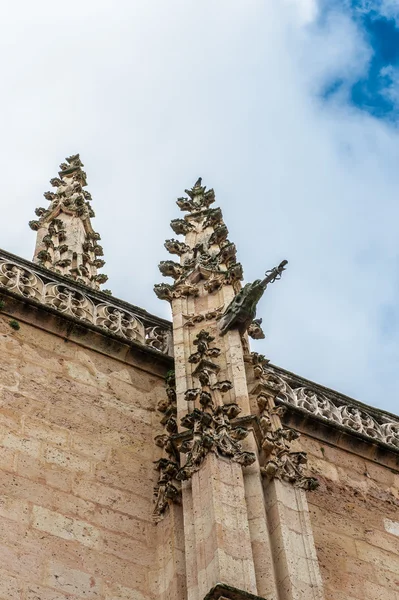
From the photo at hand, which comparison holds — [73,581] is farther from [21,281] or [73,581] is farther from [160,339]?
[21,281]

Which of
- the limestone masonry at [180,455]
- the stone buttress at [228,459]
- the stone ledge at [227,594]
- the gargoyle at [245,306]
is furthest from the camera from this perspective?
the gargoyle at [245,306]

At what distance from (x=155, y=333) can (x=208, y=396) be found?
2.44m

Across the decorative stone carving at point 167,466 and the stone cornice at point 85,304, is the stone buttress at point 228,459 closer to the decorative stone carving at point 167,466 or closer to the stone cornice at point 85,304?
the decorative stone carving at point 167,466

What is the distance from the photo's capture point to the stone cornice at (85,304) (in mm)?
12172

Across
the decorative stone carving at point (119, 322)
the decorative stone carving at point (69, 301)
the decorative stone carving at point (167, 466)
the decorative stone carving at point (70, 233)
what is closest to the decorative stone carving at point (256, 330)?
the decorative stone carving at point (119, 322)

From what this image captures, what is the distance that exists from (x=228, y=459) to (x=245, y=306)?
7.54 ft

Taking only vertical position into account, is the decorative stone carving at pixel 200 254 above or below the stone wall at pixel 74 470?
above

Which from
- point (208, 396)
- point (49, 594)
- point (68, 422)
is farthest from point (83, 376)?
point (49, 594)

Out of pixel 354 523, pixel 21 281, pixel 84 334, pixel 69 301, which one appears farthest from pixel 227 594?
pixel 21 281

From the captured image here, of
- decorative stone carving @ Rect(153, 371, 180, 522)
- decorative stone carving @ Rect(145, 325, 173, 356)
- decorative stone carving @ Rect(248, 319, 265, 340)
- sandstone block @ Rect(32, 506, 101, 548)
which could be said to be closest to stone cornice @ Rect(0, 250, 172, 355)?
decorative stone carving @ Rect(145, 325, 173, 356)

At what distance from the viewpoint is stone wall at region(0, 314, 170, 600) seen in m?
9.45

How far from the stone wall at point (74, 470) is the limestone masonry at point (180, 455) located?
1cm

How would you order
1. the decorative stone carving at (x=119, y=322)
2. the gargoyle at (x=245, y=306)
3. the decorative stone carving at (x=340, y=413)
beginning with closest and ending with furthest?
the gargoyle at (x=245, y=306) → the decorative stone carving at (x=119, y=322) → the decorative stone carving at (x=340, y=413)

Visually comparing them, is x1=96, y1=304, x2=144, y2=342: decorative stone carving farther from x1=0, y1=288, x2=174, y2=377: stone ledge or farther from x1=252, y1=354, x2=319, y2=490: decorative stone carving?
x1=252, y1=354, x2=319, y2=490: decorative stone carving
